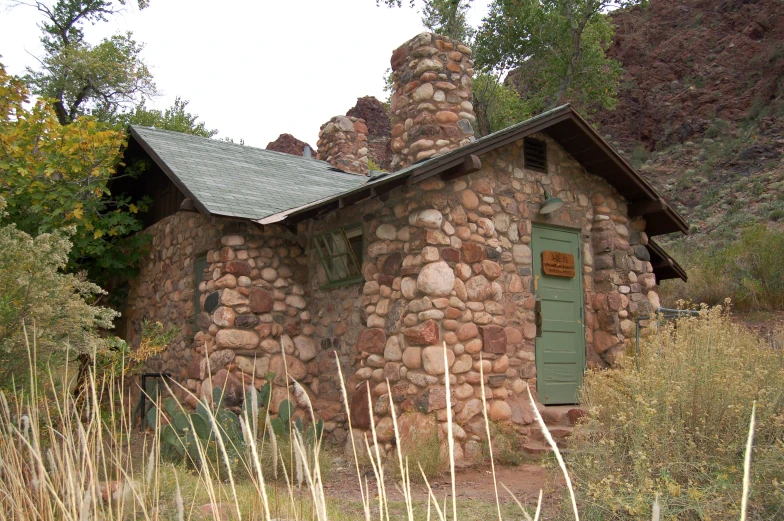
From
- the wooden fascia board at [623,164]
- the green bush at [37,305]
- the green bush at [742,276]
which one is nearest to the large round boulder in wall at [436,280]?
the wooden fascia board at [623,164]

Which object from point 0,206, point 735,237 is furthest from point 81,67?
point 735,237

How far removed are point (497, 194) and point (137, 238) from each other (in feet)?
19.4

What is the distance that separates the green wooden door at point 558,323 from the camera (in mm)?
7809

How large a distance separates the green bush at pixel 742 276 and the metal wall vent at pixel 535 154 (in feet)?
23.4

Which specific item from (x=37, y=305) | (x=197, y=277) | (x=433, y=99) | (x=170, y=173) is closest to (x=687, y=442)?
(x=37, y=305)

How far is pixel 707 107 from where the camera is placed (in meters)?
26.0

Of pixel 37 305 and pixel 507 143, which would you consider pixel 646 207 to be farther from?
pixel 37 305

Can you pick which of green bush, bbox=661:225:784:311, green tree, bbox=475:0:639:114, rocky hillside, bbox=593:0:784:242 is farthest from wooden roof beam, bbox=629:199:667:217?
green tree, bbox=475:0:639:114

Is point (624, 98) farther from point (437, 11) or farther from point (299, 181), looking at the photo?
point (299, 181)

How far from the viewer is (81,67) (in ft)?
64.4

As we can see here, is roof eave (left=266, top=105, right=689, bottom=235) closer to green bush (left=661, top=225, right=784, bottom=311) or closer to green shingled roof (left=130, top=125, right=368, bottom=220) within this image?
green shingled roof (left=130, top=125, right=368, bottom=220)

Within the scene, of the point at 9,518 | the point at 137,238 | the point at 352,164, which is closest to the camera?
the point at 9,518

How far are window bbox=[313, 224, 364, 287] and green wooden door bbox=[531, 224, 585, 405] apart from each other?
80.7 inches

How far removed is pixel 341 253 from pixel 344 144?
6291 mm
